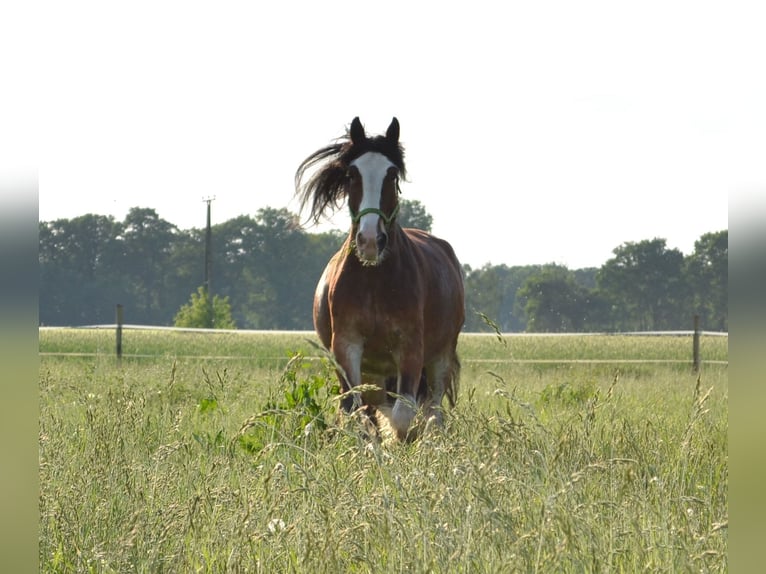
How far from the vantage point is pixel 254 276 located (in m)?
89.3

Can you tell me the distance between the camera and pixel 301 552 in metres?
2.61

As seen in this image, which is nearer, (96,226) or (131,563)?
(131,563)

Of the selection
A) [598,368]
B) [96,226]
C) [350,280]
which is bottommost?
[598,368]

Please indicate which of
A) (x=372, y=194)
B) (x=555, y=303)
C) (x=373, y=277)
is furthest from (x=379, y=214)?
(x=555, y=303)

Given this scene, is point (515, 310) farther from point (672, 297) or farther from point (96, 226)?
point (96, 226)

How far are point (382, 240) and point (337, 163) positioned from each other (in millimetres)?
1043

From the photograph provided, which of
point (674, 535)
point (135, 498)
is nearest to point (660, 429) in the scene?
point (674, 535)

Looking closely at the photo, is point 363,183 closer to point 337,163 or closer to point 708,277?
point 337,163

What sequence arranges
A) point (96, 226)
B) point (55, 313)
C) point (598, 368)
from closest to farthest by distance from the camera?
point (598, 368)
point (55, 313)
point (96, 226)

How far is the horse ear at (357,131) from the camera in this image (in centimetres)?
616

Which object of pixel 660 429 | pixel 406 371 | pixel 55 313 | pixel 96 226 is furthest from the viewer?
pixel 96 226

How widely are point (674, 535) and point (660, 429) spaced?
3.26m

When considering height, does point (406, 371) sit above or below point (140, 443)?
above

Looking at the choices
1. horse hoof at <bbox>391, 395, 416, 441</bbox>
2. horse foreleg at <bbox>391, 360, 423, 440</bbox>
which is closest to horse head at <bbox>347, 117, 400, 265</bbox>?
horse foreleg at <bbox>391, 360, 423, 440</bbox>
